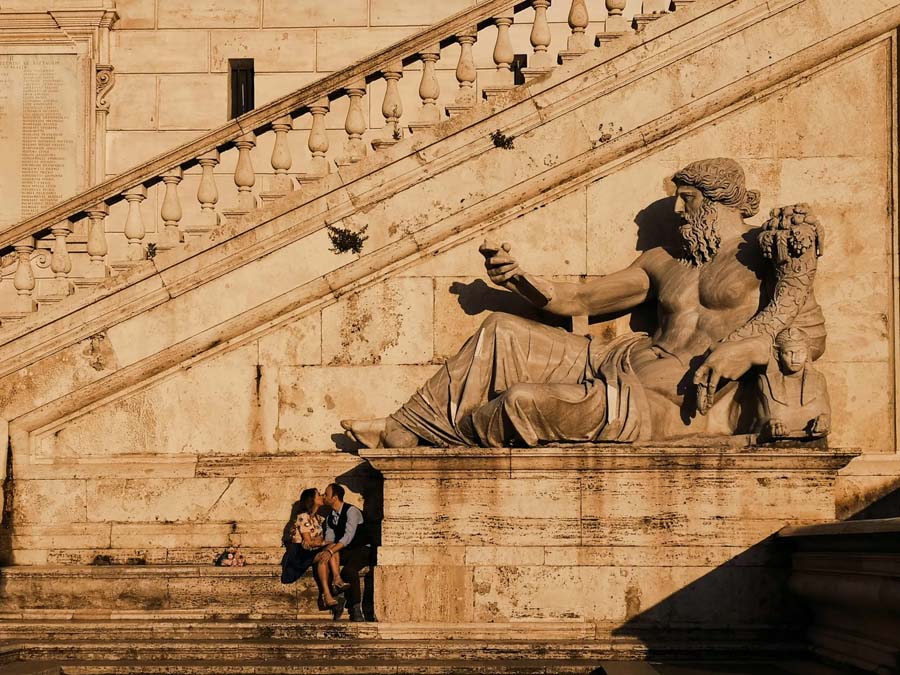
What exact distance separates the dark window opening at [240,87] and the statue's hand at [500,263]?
561 centimetres

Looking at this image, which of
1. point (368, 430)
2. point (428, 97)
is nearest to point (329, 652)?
point (368, 430)

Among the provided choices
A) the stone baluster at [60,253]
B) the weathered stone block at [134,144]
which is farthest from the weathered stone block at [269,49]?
the stone baluster at [60,253]

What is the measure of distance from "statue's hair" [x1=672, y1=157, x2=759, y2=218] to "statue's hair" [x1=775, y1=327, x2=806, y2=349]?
3.82ft

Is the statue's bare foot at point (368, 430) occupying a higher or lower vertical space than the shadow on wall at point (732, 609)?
higher

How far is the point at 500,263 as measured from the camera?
12555 millimetres

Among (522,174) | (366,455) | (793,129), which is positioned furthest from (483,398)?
(793,129)

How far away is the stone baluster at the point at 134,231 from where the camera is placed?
13625mm

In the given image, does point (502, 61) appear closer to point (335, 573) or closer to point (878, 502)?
point (335, 573)

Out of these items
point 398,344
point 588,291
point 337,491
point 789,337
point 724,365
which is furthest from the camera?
point 398,344

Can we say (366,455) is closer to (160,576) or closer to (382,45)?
(160,576)

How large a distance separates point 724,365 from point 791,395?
0.51 metres

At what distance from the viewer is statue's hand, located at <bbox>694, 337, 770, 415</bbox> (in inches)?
480

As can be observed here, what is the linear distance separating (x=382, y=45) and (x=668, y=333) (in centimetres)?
570

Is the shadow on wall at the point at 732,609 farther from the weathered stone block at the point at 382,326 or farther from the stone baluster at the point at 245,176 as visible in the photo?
the stone baluster at the point at 245,176
